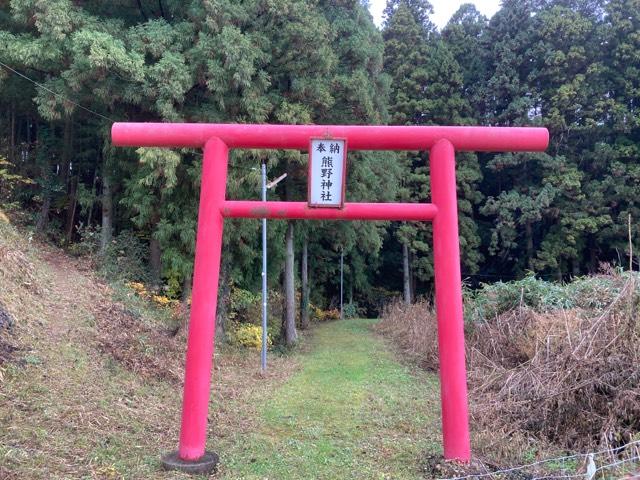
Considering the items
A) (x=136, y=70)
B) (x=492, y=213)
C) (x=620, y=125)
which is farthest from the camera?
(x=492, y=213)

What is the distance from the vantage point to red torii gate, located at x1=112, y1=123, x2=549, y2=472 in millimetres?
4789

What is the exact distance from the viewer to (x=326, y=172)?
5027 millimetres

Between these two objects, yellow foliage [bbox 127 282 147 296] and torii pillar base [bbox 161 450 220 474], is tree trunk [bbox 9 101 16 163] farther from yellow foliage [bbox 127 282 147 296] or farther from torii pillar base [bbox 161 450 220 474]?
torii pillar base [bbox 161 450 220 474]

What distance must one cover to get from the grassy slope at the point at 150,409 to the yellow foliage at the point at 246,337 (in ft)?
5.48

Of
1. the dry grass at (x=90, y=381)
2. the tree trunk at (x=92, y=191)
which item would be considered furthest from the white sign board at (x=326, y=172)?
the tree trunk at (x=92, y=191)

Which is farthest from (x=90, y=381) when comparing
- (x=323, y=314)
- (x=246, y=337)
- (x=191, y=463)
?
(x=323, y=314)

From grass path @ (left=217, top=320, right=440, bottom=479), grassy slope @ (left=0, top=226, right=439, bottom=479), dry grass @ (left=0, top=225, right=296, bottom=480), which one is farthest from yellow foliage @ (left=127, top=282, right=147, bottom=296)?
grass path @ (left=217, top=320, right=440, bottom=479)

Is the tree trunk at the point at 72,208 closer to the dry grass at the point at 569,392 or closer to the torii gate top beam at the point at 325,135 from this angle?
the torii gate top beam at the point at 325,135

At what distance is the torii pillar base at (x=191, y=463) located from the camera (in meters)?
4.50

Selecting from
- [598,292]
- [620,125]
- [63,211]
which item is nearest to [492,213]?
[620,125]

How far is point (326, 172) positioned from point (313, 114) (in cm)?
757

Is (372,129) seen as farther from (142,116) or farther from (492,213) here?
(492,213)

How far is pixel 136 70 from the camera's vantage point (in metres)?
9.93

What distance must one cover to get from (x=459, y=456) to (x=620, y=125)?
66.8ft
